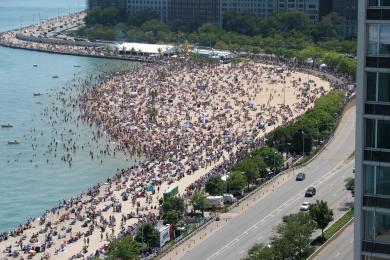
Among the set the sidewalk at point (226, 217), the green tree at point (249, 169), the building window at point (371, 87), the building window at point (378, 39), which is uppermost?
the building window at point (378, 39)

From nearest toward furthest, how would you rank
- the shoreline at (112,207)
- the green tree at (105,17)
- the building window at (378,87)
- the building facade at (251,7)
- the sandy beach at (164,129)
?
1. the building window at (378,87)
2. the shoreline at (112,207)
3. the sandy beach at (164,129)
4. the building facade at (251,7)
5. the green tree at (105,17)

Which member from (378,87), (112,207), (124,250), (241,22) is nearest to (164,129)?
(112,207)

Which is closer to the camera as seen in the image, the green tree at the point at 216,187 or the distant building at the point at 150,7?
the green tree at the point at 216,187

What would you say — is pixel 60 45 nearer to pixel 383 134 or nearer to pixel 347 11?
pixel 347 11

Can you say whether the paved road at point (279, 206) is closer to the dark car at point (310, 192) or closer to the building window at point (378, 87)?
Answer: the dark car at point (310, 192)

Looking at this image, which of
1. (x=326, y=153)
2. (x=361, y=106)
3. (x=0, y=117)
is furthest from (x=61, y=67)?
(x=361, y=106)

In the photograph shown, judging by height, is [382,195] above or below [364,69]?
below

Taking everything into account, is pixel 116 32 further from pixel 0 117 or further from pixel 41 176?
pixel 41 176

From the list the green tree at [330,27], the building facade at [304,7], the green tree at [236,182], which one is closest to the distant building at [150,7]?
the building facade at [304,7]
